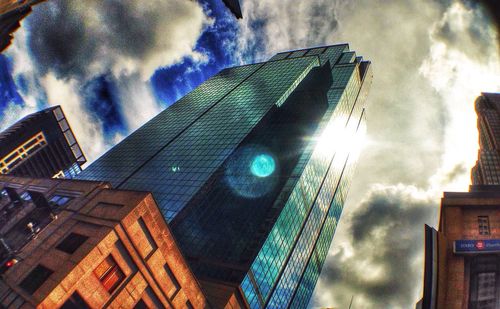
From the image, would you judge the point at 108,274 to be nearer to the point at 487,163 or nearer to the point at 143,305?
the point at 143,305

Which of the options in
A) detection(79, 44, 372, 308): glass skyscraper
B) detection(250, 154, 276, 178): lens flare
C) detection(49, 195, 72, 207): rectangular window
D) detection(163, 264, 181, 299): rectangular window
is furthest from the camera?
detection(250, 154, 276, 178): lens flare

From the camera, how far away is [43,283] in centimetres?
2145

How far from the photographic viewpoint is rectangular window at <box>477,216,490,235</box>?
1363 inches

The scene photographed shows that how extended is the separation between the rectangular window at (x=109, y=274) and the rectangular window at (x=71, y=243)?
254cm

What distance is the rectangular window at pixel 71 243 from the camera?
24027mm

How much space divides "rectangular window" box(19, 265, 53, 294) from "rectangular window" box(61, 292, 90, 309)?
2.45 m

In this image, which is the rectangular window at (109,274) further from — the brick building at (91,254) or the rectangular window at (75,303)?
the rectangular window at (75,303)

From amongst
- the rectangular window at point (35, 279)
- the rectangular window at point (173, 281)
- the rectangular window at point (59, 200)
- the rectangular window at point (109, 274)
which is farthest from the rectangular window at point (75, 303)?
the rectangular window at point (59, 200)

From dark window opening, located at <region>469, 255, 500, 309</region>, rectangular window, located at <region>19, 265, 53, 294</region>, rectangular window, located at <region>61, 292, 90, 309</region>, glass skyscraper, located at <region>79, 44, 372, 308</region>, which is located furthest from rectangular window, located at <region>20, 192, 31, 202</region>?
dark window opening, located at <region>469, 255, 500, 309</region>

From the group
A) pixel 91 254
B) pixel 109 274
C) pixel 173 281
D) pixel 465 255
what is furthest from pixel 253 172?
pixel 91 254

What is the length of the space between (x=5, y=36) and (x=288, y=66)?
133 m

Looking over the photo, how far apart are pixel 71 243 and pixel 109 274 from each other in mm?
4165

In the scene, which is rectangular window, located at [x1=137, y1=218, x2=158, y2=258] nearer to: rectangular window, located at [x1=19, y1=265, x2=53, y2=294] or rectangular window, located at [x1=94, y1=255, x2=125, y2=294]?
rectangular window, located at [x1=94, y1=255, x2=125, y2=294]

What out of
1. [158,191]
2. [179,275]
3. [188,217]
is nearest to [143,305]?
[179,275]
